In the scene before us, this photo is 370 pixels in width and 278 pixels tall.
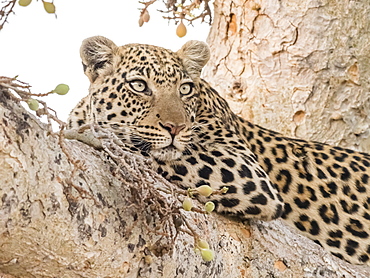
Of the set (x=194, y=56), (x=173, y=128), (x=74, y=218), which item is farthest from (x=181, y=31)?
(x=74, y=218)

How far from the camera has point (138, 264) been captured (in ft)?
11.3

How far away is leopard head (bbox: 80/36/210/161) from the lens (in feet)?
15.8

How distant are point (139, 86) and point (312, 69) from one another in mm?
2565

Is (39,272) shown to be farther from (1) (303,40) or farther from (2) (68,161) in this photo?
(1) (303,40)

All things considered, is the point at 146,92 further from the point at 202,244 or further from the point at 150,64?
the point at 202,244

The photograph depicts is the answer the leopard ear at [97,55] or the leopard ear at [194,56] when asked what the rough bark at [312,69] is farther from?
A: the leopard ear at [97,55]

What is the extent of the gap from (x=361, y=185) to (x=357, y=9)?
7.11ft

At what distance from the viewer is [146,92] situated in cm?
519

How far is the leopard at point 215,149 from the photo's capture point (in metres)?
4.74

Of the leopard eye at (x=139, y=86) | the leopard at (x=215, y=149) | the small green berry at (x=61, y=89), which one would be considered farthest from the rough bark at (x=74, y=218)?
the leopard eye at (x=139, y=86)

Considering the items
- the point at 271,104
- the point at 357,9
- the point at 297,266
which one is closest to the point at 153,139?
the point at 297,266

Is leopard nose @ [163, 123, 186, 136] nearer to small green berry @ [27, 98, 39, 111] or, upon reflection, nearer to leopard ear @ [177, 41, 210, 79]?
leopard ear @ [177, 41, 210, 79]

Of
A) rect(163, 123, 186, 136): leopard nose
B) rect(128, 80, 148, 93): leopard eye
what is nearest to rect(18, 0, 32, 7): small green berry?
rect(163, 123, 186, 136): leopard nose

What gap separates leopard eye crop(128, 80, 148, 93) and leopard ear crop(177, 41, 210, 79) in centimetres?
49
